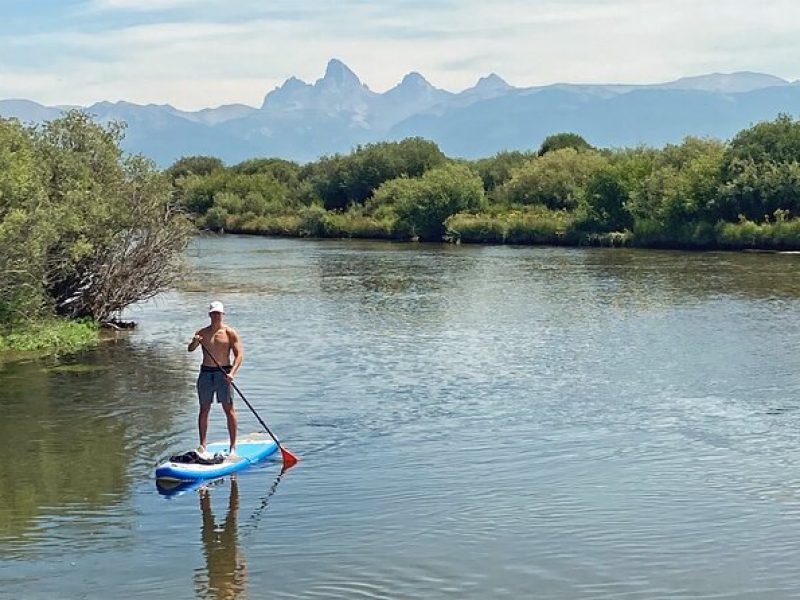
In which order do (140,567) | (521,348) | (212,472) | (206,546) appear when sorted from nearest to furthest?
1. (140,567)
2. (206,546)
3. (212,472)
4. (521,348)

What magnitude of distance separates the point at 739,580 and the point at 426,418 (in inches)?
363

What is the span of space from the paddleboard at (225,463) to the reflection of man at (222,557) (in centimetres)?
55

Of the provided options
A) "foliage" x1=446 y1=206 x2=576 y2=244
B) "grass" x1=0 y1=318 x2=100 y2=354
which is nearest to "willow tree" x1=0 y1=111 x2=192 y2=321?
"grass" x1=0 y1=318 x2=100 y2=354

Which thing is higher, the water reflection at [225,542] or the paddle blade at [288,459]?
the paddle blade at [288,459]

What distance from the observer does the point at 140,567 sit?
1268 cm

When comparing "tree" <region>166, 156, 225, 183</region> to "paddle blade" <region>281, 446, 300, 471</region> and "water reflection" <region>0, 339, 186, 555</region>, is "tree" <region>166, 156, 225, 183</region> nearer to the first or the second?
"water reflection" <region>0, 339, 186, 555</region>

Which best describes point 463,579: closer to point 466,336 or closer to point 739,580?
point 739,580

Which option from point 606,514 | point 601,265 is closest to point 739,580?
point 606,514

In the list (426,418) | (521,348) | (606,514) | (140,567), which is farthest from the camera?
(521,348)

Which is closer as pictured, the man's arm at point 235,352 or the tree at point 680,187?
the man's arm at point 235,352

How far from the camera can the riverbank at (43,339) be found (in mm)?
28328

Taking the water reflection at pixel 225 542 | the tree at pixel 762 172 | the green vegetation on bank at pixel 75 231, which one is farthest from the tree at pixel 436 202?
the water reflection at pixel 225 542

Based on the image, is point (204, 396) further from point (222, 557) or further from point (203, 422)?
point (222, 557)

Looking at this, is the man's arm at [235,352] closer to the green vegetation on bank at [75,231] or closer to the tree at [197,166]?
the green vegetation on bank at [75,231]
